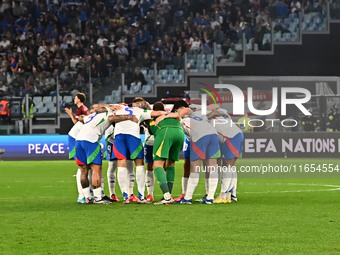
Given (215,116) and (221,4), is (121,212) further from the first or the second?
(221,4)

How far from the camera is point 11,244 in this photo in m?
10.5

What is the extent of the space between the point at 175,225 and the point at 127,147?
4087mm

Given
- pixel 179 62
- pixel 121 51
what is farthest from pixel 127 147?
pixel 121 51

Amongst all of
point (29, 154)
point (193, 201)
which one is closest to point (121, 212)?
point (193, 201)

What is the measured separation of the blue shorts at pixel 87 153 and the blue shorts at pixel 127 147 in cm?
37

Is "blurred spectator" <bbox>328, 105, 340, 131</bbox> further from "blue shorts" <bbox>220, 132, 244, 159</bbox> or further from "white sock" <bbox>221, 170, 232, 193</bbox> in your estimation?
"white sock" <bbox>221, 170, 232, 193</bbox>

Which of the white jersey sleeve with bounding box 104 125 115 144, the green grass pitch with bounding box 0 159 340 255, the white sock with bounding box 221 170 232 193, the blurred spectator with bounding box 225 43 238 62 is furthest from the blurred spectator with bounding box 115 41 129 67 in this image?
the white sock with bounding box 221 170 232 193

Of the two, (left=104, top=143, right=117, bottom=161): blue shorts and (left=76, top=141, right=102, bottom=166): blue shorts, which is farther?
(left=104, top=143, right=117, bottom=161): blue shorts

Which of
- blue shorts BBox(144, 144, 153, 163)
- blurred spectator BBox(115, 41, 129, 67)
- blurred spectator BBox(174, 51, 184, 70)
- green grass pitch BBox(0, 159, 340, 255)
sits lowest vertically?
green grass pitch BBox(0, 159, 340, 255)

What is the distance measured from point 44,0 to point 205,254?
37628 millimetres

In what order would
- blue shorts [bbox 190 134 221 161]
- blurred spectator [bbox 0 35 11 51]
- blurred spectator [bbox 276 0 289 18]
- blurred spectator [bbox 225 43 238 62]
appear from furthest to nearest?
blurred spectator [bbox 0 35 11 51] < blurred spectator [bbox 276 0 289 18] < blurred spectator [bbox 225 43 238 62] < blue shorts [bbox 190 134 221 161]

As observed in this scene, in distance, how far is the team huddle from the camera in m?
16.0

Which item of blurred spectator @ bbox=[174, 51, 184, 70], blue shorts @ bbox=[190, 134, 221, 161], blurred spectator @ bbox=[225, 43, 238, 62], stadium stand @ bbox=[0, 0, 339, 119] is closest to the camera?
blue shorts @ bbox=[190, 134, 221, 161]


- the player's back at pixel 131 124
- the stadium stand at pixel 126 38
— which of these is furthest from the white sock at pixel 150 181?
the stadium stand at pixel 126 38
